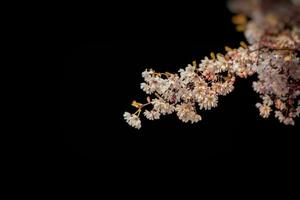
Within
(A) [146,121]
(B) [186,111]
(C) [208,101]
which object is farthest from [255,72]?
(A) [146,121]

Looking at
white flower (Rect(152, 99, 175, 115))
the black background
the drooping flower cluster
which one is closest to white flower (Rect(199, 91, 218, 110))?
the drooping flower cluster

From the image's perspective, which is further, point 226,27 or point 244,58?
point 226,27

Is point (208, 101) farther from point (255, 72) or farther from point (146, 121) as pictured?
point (146, 121)

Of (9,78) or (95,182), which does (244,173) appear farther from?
(9,78)

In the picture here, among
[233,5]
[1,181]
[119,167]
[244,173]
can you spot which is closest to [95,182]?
[119,167]

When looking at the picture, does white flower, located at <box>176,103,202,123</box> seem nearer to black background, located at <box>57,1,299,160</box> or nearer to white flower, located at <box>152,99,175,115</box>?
white flower, located at <box>152,99,175,115</box>

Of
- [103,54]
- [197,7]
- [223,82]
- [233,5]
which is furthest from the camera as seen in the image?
[103,54]
